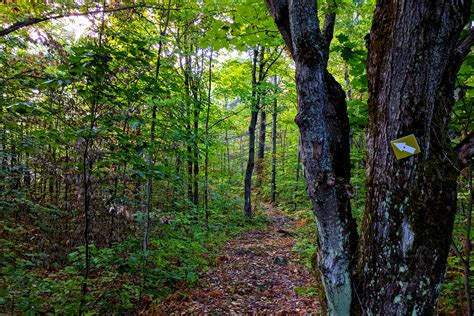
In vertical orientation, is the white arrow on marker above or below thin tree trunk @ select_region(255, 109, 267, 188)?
below

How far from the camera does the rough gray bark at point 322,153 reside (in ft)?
6.82

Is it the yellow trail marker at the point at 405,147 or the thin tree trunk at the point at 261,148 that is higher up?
the thin tree trunk at the point at 261,148

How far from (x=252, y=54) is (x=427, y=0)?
35.2ft

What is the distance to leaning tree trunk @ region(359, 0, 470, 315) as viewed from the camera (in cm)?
169

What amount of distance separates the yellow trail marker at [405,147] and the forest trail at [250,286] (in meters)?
3.27

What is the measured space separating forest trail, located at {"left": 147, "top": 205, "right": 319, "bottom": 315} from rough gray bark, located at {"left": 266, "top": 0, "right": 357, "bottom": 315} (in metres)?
2.45

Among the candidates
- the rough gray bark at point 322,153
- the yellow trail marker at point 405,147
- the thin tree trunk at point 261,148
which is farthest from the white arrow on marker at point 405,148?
the thin tree trunk at point 261,148

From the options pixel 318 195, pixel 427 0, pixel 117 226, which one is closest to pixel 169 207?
pixel 117 226

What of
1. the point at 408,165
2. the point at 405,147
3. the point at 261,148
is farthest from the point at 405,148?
the point at 261,148

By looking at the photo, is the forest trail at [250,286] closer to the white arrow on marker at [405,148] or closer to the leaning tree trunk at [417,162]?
the leaning tree trunk at [417,162]

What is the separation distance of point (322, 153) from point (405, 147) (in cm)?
57

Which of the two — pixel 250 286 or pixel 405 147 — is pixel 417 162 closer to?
pixel 405 147

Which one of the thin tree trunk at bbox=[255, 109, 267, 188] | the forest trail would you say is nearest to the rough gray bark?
the forest trail

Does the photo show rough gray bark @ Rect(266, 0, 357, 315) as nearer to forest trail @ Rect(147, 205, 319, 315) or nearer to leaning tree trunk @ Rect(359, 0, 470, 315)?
leaning tree trunk @ Rect(359, 0, 470, 315)
